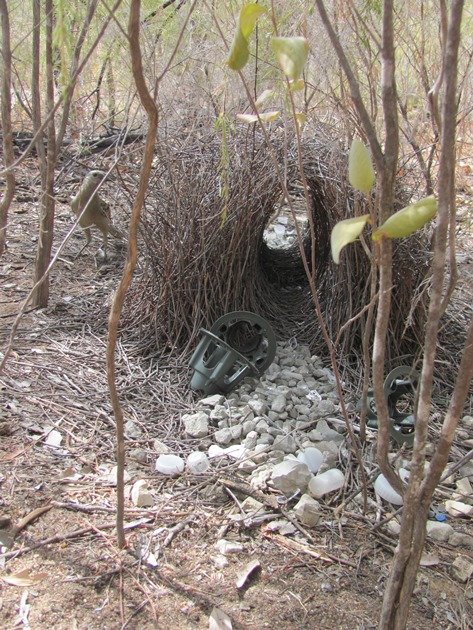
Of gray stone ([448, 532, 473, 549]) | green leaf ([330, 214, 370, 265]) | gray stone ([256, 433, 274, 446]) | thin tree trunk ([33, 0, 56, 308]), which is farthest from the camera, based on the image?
thin tree trunk ([33, 0, 56, 308])

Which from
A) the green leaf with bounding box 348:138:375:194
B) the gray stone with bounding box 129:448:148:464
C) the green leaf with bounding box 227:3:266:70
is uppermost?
the green leaf with bounding box 227:3:266:70

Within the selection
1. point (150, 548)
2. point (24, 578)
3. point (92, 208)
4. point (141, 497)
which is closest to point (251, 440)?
point (141, 497)

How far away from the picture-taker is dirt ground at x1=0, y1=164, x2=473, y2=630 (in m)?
1.33

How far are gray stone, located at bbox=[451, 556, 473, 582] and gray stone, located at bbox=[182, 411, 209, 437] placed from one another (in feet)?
2.70

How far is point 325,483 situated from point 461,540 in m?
0.36

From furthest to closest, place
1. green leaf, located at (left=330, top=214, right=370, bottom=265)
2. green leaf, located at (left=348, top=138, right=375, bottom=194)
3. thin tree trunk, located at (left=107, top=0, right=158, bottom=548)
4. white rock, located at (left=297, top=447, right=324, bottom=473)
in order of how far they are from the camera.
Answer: white rock, located at (left=297, top=447, right=324, bottom=473), thin tree trunk, located at (left=107, top=0, right=158, bottom=548), green leaf, located at (left=348, top=138, right=375, bottom=194), green leaf, located at (left=330, top=214, right=370, bottom=265)

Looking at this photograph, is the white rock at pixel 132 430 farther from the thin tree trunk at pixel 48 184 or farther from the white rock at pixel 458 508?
the white rock at pixel 458 508

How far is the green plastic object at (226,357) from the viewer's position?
86.4 inches

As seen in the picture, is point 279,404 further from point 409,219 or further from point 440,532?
point 409,219

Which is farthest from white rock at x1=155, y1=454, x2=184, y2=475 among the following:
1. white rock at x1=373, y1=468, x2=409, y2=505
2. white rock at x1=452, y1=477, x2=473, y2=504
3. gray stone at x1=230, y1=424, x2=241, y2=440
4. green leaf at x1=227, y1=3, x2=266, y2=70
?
green leaf at x1=227, y1=3, x2=266, y2=70

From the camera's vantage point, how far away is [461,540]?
1596 mm

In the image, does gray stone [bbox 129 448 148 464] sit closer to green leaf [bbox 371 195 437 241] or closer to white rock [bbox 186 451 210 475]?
white rock [bbox 186 451 210 475]

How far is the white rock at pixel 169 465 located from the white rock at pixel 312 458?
0.34 metres

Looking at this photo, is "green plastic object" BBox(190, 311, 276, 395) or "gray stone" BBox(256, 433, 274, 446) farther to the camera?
"green plastic object" BBox(190, 311, 276, 395)
